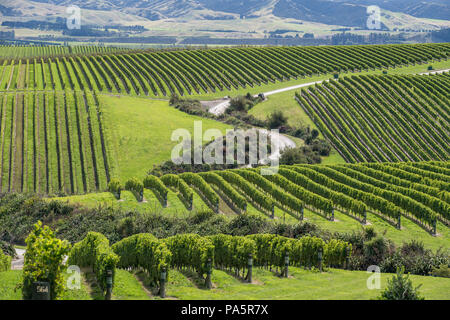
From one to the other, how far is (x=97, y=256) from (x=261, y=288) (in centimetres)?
855

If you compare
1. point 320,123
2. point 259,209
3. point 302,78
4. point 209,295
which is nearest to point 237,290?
point 209,295

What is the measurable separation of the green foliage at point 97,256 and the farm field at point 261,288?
108 centimetres

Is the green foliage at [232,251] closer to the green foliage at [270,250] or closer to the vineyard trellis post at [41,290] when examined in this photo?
the green foliage at [270,250]

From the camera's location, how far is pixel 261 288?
2627 cm

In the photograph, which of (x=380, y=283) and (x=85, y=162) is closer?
(x=380, y=283)

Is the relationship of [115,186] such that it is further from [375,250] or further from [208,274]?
[208,274]

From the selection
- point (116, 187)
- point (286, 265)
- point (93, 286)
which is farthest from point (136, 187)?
point (93, 286)

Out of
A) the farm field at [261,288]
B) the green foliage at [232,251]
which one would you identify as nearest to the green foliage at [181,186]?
the green foliage at [232,251]

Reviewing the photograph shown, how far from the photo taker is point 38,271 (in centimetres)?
2131

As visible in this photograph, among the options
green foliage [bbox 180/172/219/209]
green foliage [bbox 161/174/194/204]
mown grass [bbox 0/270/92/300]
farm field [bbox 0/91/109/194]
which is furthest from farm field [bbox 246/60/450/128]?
mown grass [bbox 0/270/92/300]

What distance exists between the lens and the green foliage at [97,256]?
23.9 m
